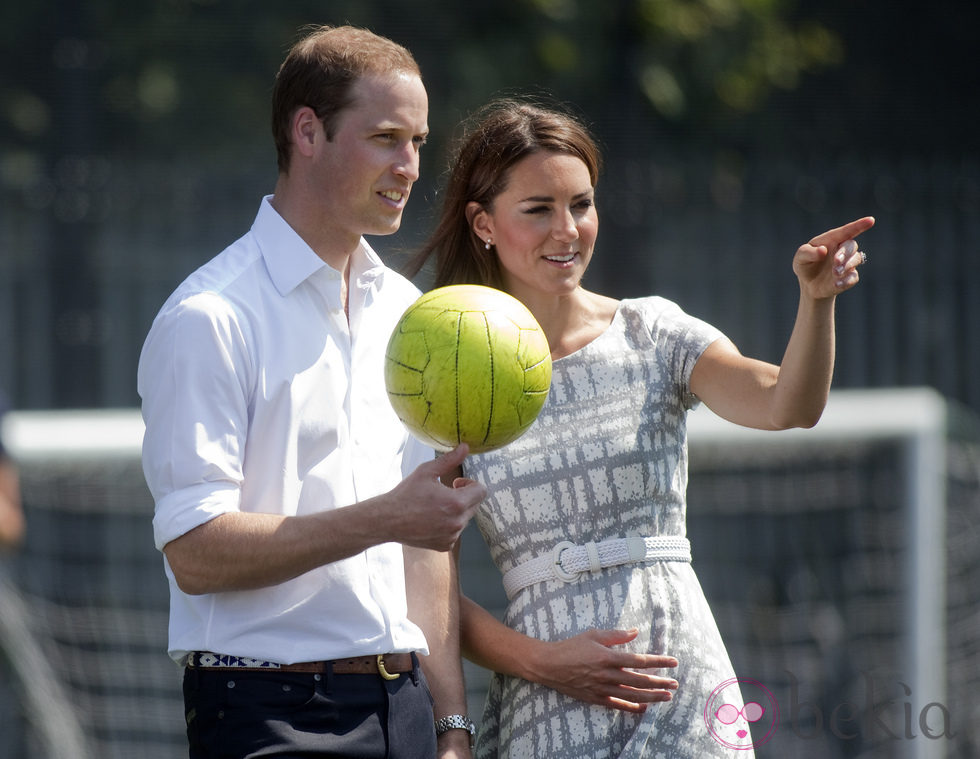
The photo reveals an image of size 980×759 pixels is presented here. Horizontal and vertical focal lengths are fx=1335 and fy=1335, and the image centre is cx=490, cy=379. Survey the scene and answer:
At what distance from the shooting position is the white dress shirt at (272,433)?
7.99 ft

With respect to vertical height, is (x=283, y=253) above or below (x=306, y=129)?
below

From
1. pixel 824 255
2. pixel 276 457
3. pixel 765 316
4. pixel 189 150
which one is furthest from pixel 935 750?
pixel 189 150

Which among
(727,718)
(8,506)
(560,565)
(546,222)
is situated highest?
(546,222)

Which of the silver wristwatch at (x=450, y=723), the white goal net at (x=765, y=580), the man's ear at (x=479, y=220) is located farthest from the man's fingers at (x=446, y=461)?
the white goal net at (x=765, y=580)

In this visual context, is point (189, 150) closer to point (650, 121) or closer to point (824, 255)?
point (650, 121)

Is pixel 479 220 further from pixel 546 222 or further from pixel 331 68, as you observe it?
pixel 331 68

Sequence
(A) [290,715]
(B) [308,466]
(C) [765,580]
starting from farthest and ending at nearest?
(C) [765,580]
(B) [308,466]
(A) [290,715]

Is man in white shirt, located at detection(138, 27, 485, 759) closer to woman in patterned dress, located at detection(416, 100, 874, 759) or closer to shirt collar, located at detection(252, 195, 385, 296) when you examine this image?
shirt collar, located at detection(252, 195, 385, 296)

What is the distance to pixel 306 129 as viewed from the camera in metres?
2.72

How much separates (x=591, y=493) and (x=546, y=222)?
0.61 m

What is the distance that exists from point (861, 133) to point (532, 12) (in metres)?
2.73

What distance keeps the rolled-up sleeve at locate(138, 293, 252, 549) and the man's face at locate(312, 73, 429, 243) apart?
364 millimetres

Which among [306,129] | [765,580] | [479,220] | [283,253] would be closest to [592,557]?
[479,220]

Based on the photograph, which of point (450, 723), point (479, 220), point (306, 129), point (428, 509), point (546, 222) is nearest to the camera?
point (428, 509)
